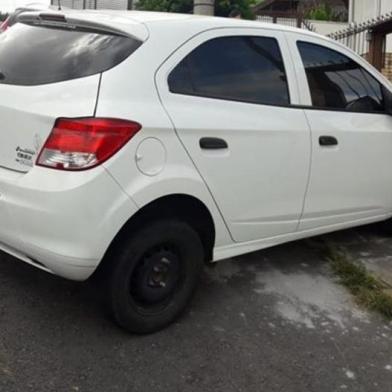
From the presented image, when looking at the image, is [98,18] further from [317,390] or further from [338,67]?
[317,390]

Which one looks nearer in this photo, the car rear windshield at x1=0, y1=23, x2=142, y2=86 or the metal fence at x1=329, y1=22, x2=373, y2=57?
the car rear windshield at x1=0, y1=23, x2=142, y2=86

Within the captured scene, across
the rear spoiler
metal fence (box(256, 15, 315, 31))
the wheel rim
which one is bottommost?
the wheel rim

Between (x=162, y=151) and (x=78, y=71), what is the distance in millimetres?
597

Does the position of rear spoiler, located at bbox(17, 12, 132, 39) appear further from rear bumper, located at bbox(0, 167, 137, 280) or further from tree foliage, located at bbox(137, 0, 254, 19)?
tree foliage, located at bbox(137, 0, 254, 19)

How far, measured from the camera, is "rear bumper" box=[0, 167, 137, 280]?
2.84 meters

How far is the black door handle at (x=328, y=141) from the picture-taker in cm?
402

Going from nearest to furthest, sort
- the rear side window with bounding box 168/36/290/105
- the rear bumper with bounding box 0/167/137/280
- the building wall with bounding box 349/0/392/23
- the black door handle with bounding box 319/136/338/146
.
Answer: the rear bumper with bounding box 0/167/137/280
the rear side window with bounding box 168/36/290/105
the black door handle with bounding box 319/136/338/146
the building wall with bounding box 349/0/392/23

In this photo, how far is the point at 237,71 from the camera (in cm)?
366

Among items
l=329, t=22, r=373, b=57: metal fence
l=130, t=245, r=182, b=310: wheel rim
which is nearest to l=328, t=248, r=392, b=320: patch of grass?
l=130, t=245, r=182, b=310: wheel rim

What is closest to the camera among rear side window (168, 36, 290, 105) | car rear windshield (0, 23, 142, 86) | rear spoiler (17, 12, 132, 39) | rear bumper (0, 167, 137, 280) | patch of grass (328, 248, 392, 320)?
rear bumper (0, 167, 137, 280)

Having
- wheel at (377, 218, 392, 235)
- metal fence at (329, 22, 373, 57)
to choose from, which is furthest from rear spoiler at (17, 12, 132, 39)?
metal fence at (329, 22, 373, 57)

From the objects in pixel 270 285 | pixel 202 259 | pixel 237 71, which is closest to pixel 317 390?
pixel 202 259

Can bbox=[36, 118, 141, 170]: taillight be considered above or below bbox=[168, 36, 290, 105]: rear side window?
below

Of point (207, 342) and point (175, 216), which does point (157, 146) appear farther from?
point (207, 342)
